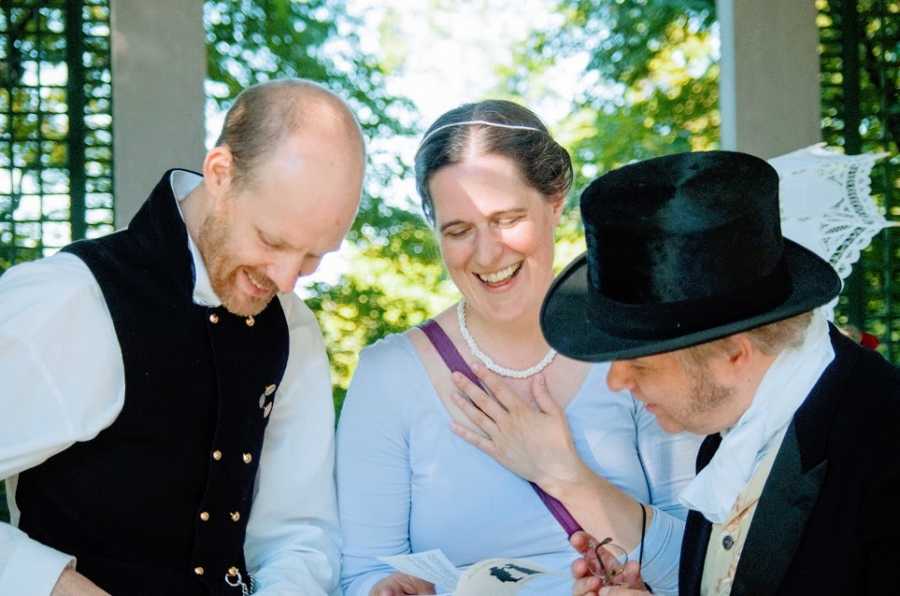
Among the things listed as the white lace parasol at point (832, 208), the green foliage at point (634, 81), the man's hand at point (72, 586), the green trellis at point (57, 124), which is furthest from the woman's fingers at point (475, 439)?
the green foliage at point (634, 81)

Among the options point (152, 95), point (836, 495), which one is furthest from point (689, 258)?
point (152, 95)

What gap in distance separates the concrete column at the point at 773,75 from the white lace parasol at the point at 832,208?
40.5 inches

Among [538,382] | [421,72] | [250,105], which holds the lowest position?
[538,382]

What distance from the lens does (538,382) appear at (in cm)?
313

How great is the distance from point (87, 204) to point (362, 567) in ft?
7.86

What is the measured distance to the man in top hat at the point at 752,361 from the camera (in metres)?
2.10

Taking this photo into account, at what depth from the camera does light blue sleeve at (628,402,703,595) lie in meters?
2.93

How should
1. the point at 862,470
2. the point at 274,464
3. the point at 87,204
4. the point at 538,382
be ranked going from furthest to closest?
the point at 87,204 < the point at 538,382 < the point at 274,464 < the point at 862,470

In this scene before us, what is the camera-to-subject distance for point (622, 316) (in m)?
2.22

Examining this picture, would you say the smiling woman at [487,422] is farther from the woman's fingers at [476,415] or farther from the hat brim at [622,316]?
the hat brim at [622,316]

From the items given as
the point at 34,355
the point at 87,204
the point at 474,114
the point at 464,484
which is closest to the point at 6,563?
the point at 34,355

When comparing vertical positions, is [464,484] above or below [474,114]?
below

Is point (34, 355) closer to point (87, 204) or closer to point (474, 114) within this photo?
point (474, 114)

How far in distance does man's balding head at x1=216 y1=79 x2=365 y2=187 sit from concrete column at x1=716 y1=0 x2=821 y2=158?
276 cm
